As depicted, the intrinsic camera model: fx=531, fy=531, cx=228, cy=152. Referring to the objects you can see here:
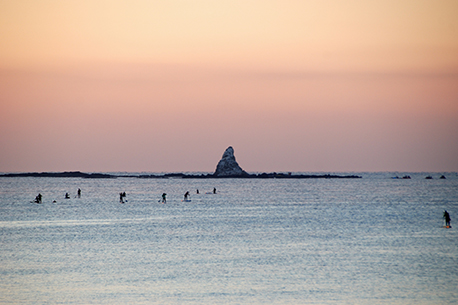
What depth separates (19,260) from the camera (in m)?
29.3

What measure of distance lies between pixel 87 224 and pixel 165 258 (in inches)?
917

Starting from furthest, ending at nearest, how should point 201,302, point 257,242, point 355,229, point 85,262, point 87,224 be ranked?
point 87,224 → point 355,229 → point 257,242 → point 85,262 → point 201,302

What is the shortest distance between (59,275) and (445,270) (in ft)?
60.8

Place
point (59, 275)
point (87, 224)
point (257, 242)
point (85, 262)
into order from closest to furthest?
point (59, 275) < point (85, 262) < point (257, 242) < point (87, 224)

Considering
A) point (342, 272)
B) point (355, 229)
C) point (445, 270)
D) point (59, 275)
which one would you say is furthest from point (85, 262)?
point (355, 229)

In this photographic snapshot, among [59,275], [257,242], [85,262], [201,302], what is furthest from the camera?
[257,242]

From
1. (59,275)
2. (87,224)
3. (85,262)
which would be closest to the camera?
(59,275)

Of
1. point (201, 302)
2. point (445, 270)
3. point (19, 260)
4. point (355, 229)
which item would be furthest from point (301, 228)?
point (201, 302)

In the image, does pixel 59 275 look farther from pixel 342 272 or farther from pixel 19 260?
pixel 342 272

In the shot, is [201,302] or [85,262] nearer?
[201,302]

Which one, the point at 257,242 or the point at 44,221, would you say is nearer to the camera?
the point at 257,242

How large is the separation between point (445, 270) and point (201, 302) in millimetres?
13183

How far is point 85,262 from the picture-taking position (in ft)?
94.0

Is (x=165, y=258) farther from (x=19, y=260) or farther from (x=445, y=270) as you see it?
(x=445, y=270)
